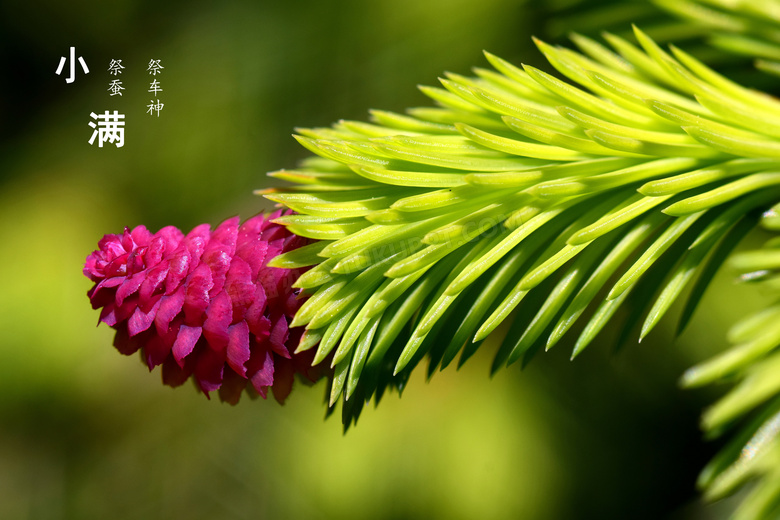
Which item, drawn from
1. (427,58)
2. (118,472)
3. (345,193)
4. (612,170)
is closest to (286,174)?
(345,193)

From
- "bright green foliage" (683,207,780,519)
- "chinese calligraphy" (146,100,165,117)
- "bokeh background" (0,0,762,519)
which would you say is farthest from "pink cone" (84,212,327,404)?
"chinese calligraphy" (146,100,165,117)

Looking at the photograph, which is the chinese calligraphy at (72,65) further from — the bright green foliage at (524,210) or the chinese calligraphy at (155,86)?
the bright green foliage at (524,210)

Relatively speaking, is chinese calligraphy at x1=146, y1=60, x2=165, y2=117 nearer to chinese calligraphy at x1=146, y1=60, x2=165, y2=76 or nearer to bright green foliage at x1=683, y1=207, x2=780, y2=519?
chinese calligraphy at x1=146, y1=60, x2=165, y2=76

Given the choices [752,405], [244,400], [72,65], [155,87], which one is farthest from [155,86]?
[752,405]

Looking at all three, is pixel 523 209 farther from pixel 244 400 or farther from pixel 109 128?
pixel 109 128

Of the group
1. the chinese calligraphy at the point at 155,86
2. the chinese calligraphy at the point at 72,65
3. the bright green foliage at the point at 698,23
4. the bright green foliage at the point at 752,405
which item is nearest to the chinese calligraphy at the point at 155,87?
the chinese calligraphy at the point at 155,86

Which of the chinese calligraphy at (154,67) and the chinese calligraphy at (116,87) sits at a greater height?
the chinese calligraphy at (154,67)
